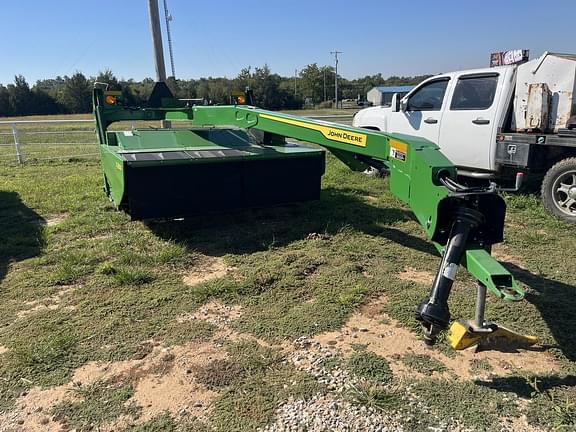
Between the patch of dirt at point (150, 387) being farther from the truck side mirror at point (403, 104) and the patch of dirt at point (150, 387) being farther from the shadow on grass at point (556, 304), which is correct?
the truck side mirror at point (403, 104)

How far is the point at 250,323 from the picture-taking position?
139 inches

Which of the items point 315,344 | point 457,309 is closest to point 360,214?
point 457,309

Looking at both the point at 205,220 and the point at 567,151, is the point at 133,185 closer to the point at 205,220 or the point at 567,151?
the point at 205,220

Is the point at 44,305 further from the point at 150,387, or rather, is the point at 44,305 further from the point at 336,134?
the point at 336,134

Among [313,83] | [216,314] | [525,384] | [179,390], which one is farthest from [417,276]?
[313,83]

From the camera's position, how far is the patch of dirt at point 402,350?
9.45ft

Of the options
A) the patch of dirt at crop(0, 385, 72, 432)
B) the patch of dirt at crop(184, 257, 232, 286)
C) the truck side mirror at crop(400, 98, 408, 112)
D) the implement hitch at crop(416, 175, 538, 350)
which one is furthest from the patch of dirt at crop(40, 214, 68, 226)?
the truck side mirror at crop(400, 98, 408, 112)

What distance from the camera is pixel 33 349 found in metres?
3.17

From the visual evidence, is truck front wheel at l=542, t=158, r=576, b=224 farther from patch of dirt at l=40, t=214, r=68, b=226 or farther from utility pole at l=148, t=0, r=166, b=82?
utility pole at l=148, t=0, r=166, b=82

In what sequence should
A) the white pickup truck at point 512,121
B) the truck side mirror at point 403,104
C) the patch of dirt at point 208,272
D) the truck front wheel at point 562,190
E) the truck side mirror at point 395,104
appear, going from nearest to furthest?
the patch of dirt at point 208,272 → the truck front wheel at point 562,190 → the white pickup truck at point 512,121 → the truck side mirror at point 403,104 → the truck side mirror at point 395,104

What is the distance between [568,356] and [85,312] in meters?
3.45

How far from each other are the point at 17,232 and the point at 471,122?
6.48 m

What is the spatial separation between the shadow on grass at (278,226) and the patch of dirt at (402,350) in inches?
68.1

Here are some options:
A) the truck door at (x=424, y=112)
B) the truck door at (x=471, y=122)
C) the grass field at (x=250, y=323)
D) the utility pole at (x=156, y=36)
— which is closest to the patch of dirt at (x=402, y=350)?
the grass field at (x=250, y=323)
